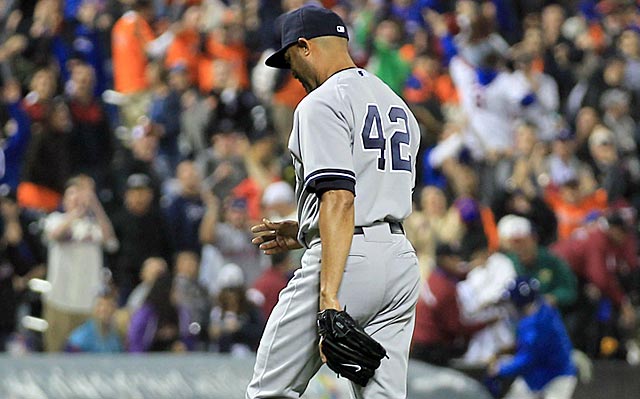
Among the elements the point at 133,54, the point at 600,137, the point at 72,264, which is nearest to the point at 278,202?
the point at 72,264

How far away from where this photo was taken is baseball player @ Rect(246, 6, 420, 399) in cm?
453

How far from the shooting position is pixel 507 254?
1108cm

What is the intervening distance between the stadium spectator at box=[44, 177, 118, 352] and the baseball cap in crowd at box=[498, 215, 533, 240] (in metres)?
3.15

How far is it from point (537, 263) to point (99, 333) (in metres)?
3.46

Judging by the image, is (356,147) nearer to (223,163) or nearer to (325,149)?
(325,149)

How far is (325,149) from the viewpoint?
179 inches

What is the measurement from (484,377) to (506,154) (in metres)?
3.21

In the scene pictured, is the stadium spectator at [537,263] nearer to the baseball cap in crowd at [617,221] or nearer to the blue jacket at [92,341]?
the baseball cap in crowd at [617,221]

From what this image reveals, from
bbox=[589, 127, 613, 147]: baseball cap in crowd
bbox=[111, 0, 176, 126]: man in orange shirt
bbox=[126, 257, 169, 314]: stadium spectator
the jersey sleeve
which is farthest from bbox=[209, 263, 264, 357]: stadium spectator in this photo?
the jersey sleeve

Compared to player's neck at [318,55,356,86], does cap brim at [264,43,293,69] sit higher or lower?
higher

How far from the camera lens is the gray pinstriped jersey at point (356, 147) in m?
4.55

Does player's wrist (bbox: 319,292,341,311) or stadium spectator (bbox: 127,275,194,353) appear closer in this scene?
player's wrist (bbox: 319,292,341,311)

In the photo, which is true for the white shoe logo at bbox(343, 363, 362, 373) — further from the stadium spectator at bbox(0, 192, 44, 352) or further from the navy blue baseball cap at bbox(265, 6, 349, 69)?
the stadium spectator at bbox(0, 192, 44, 352)

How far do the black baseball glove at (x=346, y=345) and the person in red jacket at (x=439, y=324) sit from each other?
6150mm
